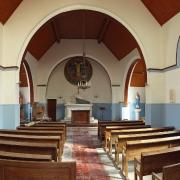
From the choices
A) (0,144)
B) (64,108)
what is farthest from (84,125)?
(0,144)

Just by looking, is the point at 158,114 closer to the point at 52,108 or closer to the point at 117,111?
the point at 117,111

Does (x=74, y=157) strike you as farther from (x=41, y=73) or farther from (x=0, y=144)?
(x=41, y=73)

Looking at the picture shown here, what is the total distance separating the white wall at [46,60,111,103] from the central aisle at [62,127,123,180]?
6931mm

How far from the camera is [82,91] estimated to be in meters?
17.0

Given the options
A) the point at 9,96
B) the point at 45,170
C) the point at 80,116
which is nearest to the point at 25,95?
the point at 80,116

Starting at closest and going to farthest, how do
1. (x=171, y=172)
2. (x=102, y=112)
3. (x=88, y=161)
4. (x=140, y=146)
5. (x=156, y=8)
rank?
(x=171, y=172), (x=140, y=146), (x=88, y=161), (x=156, y=8), (x=102, y=112)

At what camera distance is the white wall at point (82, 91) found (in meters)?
16.9

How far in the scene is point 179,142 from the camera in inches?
227

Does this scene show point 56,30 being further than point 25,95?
No

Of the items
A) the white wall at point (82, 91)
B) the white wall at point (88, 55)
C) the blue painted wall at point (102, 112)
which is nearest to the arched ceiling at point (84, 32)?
the white wall at point (88, 55)

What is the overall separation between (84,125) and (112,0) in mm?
7669

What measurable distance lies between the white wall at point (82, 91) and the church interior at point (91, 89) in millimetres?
62

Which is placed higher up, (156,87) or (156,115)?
(156,87)

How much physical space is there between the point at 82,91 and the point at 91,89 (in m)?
0.58
